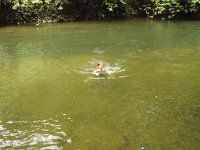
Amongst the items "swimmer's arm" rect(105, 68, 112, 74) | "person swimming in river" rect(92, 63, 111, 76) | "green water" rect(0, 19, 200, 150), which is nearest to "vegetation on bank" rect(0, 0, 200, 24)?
"green water" rect(0, 19, 200, 150)

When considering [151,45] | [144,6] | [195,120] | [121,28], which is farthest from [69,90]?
[144,6]

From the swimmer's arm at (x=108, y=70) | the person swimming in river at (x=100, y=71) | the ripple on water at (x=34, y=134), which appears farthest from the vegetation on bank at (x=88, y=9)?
the ripple on water at (x=34, y=134)

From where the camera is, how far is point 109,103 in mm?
12141

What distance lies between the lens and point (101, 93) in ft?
42.9

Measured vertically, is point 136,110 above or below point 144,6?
below

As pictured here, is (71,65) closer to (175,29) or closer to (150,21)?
(175,29)

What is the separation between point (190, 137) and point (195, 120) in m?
1.12

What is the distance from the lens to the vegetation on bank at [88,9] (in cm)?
3033

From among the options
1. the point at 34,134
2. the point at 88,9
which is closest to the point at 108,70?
the point at 34,134

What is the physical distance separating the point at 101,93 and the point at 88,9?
20.0 metres

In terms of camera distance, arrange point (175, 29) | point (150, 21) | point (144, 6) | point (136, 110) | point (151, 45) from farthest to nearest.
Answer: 1. point (144, 6)
2. point (150, 21)
3. point (175, 29)
4. point (151, 45)
5. point (136, 110)

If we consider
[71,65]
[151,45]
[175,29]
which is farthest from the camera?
[175,29]

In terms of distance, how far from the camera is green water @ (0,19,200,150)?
977cm

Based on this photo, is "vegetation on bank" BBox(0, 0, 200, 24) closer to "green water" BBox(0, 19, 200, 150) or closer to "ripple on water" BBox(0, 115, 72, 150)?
"green water" BBox(0, 19, 200, 150)
